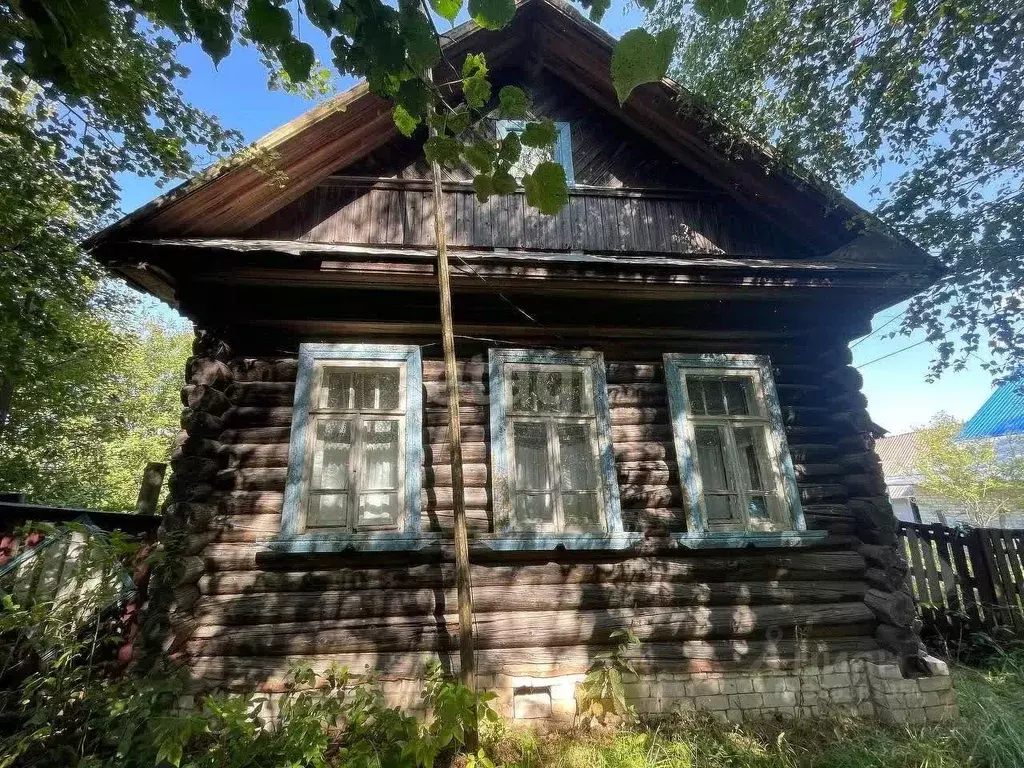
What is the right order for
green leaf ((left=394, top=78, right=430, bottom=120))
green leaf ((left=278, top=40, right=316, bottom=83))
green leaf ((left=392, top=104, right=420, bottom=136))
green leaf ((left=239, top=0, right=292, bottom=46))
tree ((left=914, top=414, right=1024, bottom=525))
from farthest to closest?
tree ((left=914, top=414, right=1024, bottom=525)), green leaf ((left=392, top=104, right=420, bottom=136)), green leaf ((left=394, top=78, right=430, bottom=120)), green leaf ((left=278, top=40, right=316, bottom=83)), green leaf ((left=239, top=0, right=292, bottom=46))

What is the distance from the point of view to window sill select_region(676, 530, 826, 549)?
4.20 meters

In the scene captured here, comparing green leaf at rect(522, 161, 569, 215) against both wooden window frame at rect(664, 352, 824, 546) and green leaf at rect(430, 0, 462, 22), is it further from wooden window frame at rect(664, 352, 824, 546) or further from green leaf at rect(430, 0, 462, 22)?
wooden window frame at rect(664, 352, 824, 546)

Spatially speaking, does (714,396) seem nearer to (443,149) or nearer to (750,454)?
(750,454)

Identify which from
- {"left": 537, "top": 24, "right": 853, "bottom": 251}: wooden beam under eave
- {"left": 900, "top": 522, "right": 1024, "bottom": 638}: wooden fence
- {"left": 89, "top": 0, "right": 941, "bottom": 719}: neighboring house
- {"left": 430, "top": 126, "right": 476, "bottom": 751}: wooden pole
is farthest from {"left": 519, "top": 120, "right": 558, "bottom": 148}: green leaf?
{"left": 900, "top": 522, "right": 1024, "bottom": 638}: wooden fence

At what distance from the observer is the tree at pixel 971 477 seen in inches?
781

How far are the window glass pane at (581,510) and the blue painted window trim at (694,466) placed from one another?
767 millimetres

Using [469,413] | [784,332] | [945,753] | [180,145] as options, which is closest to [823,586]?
[945,753]

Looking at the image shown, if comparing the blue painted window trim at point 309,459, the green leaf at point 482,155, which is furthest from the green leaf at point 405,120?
the blue painted window trim at point 309,459

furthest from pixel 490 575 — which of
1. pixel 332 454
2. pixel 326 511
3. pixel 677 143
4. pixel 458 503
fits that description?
pixel 677 143

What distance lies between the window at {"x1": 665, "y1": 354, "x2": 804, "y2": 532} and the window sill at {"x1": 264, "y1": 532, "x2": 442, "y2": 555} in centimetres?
243

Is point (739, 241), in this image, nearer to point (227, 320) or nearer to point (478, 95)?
point (478, 95)

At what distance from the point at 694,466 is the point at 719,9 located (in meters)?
3.80

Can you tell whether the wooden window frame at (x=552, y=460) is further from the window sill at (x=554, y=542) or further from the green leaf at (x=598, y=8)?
the green leaf at (x=598, y=8)

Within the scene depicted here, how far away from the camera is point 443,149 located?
5.67 feet
